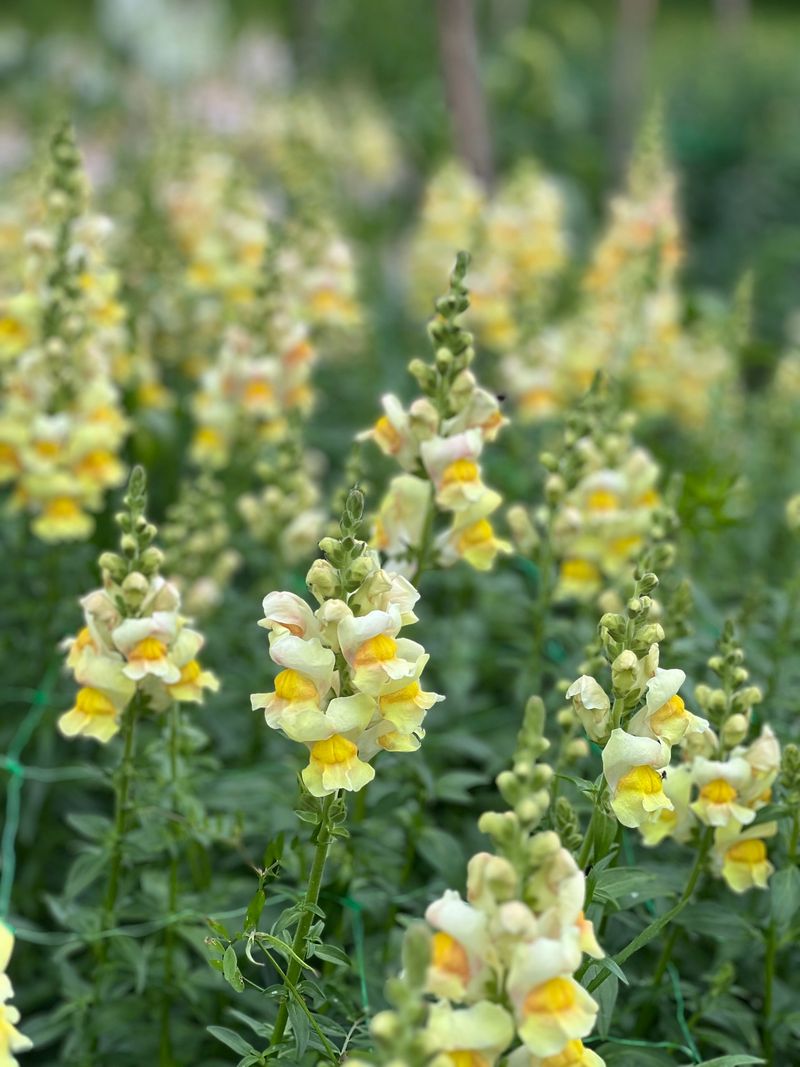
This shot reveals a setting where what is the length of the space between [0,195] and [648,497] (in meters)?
3.75

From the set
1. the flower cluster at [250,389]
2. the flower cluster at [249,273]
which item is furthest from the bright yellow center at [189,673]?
the flower cluster at [249,273]

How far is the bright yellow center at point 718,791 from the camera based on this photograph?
7.04 feet

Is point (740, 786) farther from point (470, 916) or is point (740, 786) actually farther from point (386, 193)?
point (386, 193)

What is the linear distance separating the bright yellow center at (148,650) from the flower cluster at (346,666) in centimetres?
30

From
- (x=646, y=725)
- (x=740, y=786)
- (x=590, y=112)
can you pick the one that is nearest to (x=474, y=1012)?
(x=646, y=725)

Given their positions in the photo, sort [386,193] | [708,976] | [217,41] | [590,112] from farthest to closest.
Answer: [217,41], [590,112], [386,193], [708,976]

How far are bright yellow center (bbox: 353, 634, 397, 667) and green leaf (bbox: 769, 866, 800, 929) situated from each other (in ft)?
2.55

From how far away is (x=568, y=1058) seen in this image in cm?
158

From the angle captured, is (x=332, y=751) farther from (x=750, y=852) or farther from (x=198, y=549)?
(x=198, y=549)

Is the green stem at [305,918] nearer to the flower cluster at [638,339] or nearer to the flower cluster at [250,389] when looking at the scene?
the flower cluster at [250,389]

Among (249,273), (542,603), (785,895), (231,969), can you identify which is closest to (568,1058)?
(231,969)

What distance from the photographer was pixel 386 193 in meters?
8.42

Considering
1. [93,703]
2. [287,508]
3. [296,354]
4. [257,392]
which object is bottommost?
[93,703]

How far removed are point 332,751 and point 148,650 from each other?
436 mm
